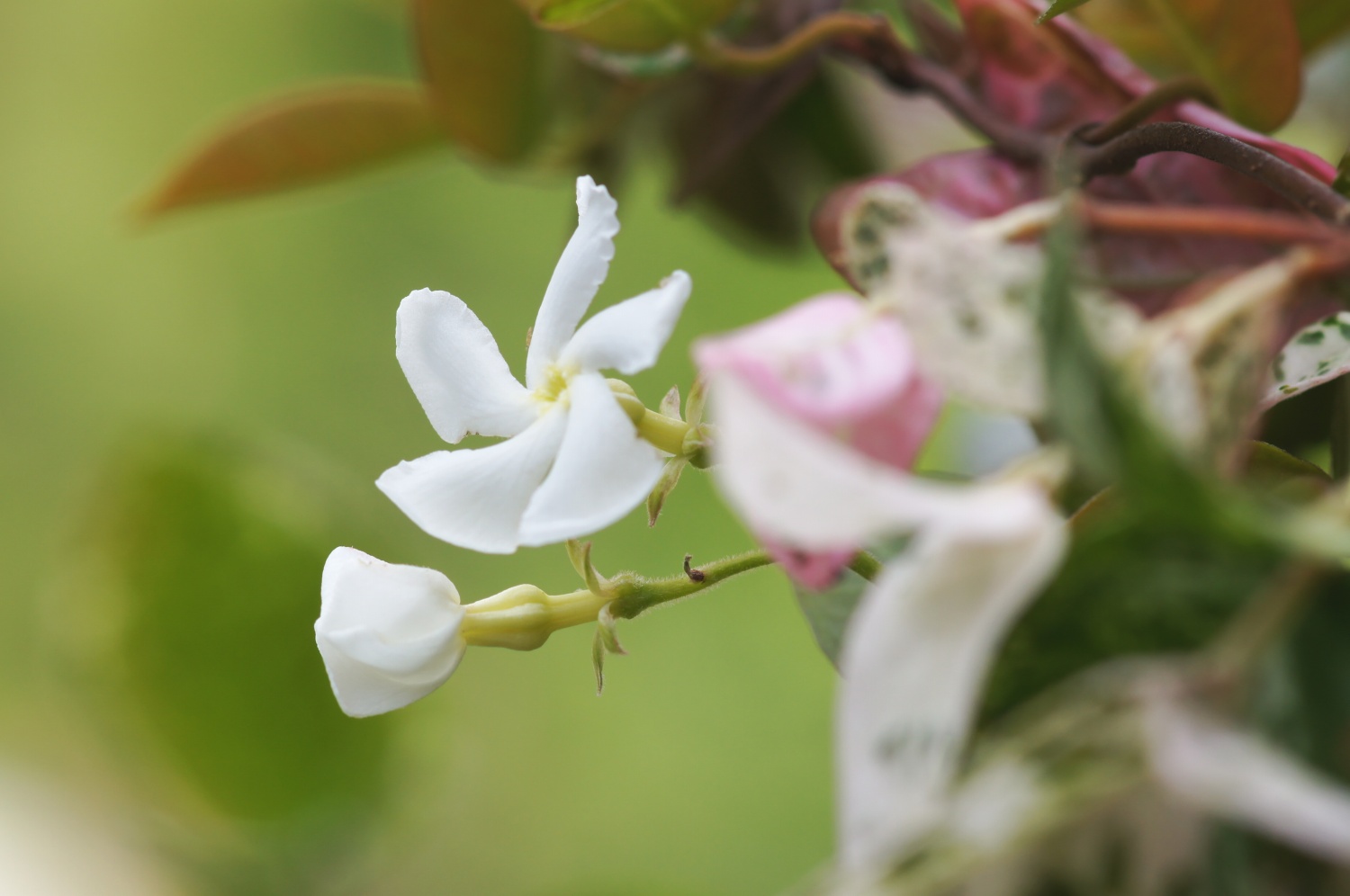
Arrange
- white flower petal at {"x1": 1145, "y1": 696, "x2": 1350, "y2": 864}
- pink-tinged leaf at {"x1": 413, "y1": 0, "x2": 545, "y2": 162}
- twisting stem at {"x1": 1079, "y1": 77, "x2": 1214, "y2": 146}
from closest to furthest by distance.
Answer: white flower petal at {"x1": 1145, "y1": 696, "x2": 1350, "y2": 864} → twisting stem at {"x1": 1079, "y1": 77, "x2": 1214, "y2": 146} → pink-tinged leaf at {"x1": 413, "y1": 0, "x2": 545, "y2": 162}

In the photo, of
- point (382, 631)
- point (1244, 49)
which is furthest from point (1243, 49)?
point (382, 631)

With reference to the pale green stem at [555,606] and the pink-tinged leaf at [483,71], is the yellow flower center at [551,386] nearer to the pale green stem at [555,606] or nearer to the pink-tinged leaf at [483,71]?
the pale green stem at [555,606]

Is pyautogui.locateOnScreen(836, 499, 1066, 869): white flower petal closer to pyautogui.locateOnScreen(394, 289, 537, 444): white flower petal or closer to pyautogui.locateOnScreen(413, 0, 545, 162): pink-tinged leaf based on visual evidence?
pyautogui.locateOnScreen(394, 289, 537, 444): white flower petal

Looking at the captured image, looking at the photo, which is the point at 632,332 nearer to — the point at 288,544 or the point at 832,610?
the point at 832,610

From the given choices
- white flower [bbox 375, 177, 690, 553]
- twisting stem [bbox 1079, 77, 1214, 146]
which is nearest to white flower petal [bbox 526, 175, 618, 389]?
white flower [bbox 375, 177, 690, 553]

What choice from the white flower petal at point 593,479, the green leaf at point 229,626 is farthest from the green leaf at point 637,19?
the green leaf at point 229,626

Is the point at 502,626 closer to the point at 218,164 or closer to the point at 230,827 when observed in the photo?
the point at 218,164
